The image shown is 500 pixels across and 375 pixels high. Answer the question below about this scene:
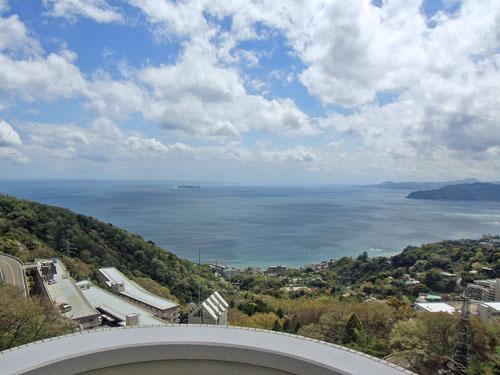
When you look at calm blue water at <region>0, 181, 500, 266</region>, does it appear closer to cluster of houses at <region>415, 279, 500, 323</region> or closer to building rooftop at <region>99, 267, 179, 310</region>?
building rooftop at <region>99, 267, 179, 310</region>

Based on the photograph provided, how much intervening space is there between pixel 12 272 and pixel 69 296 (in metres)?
4.31

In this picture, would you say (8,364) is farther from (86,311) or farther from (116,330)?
(86,311)

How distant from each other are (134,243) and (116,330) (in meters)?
31.7

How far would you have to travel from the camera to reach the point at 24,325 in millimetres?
10203

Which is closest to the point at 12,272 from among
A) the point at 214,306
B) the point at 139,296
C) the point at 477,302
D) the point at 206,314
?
the point at 139,296

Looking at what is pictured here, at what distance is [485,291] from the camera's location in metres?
27.3

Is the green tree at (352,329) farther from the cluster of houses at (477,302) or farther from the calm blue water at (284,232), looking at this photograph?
the calm blue water at (284,232)

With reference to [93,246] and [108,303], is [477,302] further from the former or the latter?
[93,246]

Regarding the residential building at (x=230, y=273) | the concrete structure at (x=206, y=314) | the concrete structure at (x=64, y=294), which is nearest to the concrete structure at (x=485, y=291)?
the concrete structure at (x=206, y=314)

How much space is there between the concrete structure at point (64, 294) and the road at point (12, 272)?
87cm

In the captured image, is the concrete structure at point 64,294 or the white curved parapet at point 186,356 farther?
the concrete structure at point 64,294

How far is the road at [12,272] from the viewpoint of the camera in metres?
18.4

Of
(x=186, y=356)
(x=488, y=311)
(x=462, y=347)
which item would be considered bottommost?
(x=488, y=311)

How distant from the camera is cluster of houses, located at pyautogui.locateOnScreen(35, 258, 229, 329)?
12.1m
